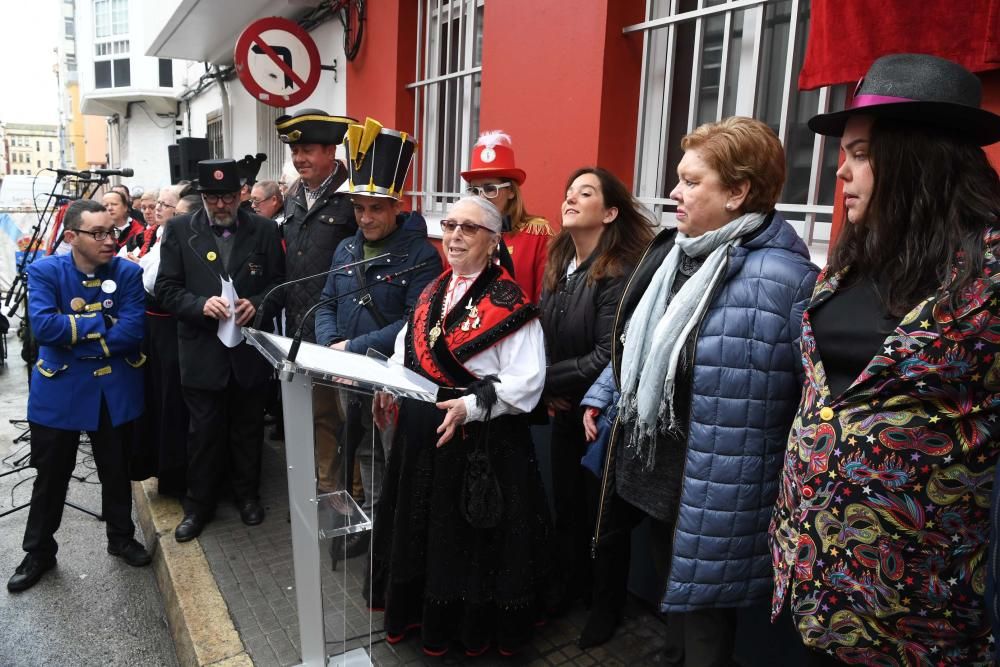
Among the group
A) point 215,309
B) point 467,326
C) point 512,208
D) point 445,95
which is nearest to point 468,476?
point 467,326

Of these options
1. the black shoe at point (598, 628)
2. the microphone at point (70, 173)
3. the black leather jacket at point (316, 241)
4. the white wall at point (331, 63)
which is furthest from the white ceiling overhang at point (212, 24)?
the black shoe at point (598, 628)

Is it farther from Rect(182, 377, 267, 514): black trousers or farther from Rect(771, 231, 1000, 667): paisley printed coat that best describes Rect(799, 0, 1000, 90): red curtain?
Rect(182, 377, 267, 514): black trousers

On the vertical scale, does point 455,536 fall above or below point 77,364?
below

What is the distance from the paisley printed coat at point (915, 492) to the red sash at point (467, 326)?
1.23m

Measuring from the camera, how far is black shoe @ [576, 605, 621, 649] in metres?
2.82

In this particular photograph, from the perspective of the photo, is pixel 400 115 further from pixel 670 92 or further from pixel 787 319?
pixel 787 319

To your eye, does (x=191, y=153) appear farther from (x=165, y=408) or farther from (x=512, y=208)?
(x=512, y=208)

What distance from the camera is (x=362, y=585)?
7.50 feet

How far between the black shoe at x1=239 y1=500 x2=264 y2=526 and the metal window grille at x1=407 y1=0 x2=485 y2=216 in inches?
113

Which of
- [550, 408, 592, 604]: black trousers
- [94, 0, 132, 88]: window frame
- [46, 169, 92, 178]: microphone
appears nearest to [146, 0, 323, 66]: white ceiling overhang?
[46, 169, 92, 178]: microphone

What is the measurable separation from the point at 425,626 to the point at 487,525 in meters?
0.52

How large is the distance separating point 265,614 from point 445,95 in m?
4.14

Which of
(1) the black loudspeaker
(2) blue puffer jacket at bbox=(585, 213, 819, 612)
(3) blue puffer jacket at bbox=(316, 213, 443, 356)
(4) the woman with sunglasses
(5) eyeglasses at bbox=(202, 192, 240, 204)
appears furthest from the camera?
(1) the black loudspeaker

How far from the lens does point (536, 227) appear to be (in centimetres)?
338
